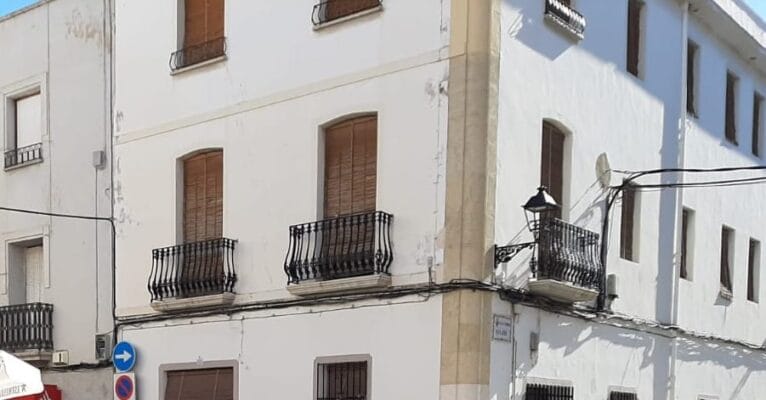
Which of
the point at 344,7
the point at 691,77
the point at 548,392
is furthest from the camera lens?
the point at 691,77

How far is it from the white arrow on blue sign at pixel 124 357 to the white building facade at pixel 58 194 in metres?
0.42

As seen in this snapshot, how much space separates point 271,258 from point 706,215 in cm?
711

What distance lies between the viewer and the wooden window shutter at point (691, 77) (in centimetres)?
1487

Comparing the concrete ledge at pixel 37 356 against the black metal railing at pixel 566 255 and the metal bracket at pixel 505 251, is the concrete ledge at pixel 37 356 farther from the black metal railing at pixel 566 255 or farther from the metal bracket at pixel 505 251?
the black metal railing at pixel 566 255

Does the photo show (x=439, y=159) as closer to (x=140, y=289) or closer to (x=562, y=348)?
(x=562, y=348)

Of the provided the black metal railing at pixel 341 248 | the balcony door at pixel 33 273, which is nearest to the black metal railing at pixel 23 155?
the balcony door at pixel 33 273

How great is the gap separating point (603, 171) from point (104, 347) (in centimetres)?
722

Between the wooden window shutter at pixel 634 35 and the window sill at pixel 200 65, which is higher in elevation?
the wooden window shutter at pixel 634 35

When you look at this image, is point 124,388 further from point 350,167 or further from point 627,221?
point 627,221

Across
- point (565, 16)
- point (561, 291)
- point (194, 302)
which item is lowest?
point (194, 302)

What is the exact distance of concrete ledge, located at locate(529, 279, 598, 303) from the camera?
416 inches

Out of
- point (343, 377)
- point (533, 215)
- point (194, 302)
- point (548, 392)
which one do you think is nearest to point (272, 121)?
point (194, 302)

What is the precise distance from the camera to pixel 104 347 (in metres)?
13.8

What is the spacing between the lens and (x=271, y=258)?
11836mm
